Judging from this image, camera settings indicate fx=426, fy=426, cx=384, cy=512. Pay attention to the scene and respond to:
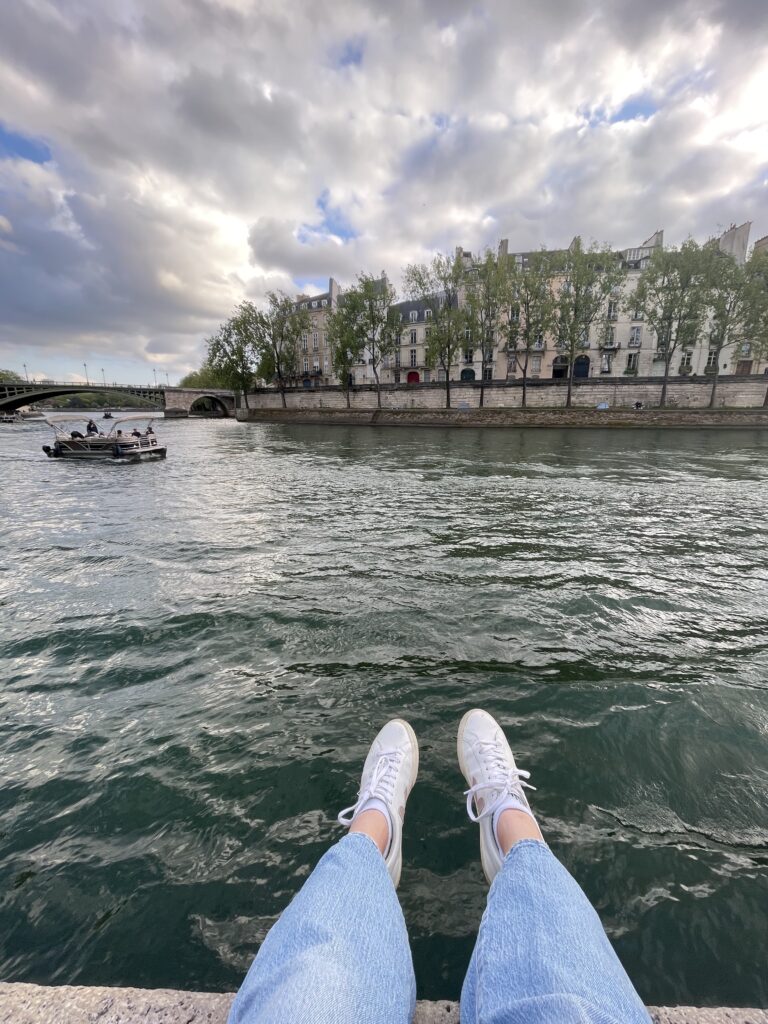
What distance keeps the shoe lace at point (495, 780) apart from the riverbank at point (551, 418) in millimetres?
43796

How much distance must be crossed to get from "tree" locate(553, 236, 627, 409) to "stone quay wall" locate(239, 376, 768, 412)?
461 cm

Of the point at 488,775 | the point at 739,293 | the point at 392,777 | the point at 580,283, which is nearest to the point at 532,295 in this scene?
the point at 580,283

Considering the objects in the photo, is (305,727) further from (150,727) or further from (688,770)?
(688,770)

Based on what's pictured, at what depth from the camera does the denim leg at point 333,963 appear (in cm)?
132

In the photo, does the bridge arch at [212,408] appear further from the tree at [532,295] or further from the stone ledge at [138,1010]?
the stone ledge at [138,1010]

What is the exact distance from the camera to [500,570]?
278 inches

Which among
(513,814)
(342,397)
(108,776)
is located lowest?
(108,776)

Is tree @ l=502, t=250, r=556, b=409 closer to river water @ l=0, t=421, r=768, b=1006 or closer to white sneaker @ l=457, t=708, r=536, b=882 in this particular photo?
river water @ l=0, t=421, r=768, b=1006

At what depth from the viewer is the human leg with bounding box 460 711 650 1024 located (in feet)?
4.34

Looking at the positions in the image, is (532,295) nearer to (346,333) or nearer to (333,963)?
(346,333)

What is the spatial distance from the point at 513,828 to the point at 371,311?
57190 millimetres

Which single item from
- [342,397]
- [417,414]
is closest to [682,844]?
[417,414]

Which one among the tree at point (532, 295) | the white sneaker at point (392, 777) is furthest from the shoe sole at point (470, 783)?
the tree at point (532, 295)

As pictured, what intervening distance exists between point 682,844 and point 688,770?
0.70 metres
